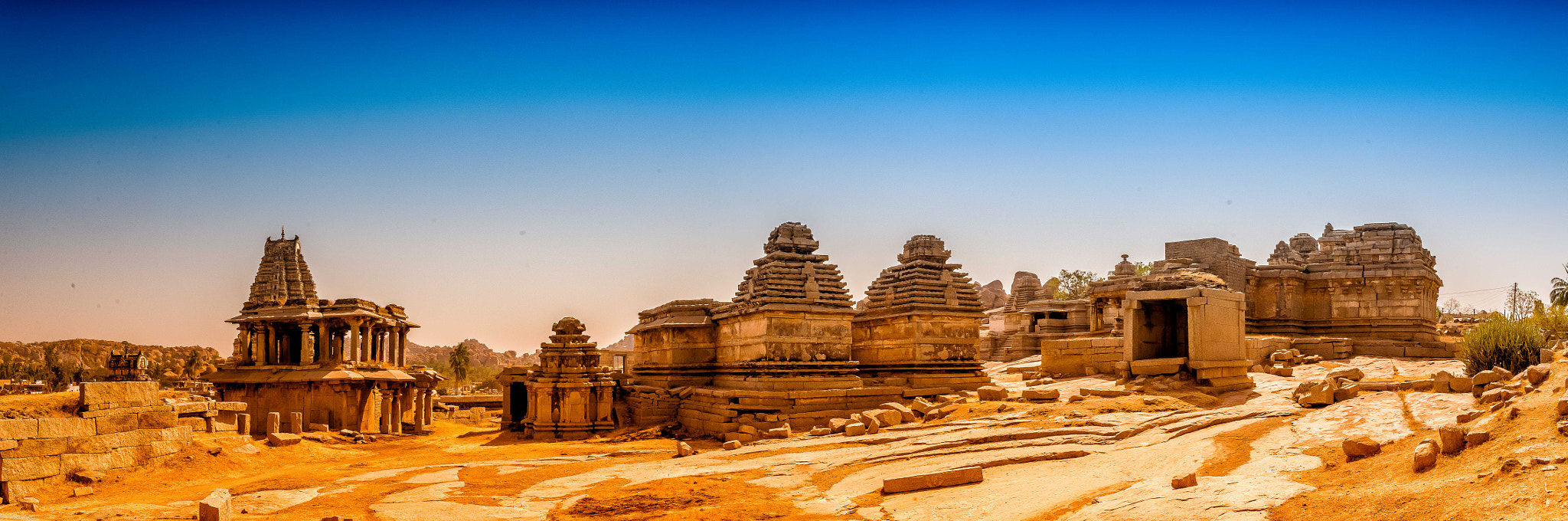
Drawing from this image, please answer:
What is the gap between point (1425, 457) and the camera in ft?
23.0

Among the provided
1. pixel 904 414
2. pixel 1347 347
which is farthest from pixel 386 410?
pixel 1347 347

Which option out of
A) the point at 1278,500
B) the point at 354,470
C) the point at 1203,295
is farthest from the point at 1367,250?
the point at 354,470

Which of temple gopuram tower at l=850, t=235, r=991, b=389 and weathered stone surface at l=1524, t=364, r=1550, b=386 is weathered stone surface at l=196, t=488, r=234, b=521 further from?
temple gopuram tower at l=850, t=235, r=991, b=389

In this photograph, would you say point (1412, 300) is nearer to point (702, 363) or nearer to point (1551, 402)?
point (702, 363)

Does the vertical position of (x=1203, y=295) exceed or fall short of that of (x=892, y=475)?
it exceeds it

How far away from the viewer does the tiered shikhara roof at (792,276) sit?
2159cm

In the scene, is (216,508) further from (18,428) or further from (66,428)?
(66,428)

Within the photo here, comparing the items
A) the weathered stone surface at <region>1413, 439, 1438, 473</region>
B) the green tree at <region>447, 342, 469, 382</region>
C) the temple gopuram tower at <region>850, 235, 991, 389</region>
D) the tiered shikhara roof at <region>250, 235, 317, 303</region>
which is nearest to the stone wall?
the temple gopuram tower at <region>850, 235, 991, 389</region>

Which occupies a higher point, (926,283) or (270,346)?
(926,283)

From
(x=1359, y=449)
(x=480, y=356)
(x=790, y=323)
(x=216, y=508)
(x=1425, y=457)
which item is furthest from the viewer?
(x=480, y=356)

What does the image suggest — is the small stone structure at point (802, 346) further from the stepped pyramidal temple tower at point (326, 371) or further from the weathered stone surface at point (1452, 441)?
the weathered stone surface at point (1452, 441)

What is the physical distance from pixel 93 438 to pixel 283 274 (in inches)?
1424

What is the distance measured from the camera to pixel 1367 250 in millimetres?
27422

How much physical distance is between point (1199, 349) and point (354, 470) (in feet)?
44.2
